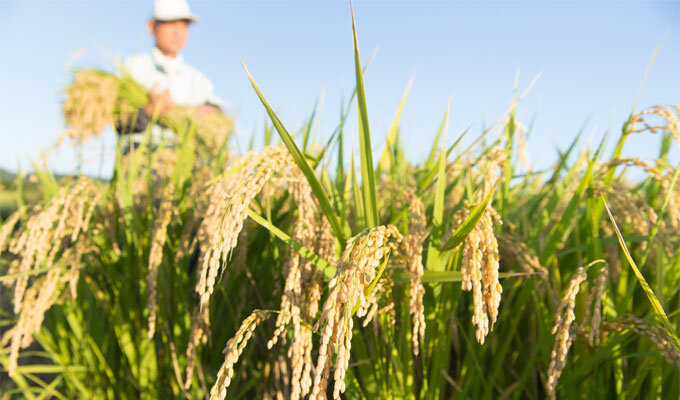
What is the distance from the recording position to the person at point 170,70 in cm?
509

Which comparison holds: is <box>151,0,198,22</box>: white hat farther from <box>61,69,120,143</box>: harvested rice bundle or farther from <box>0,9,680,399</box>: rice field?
<box>0,9,680,399</box>: rice field

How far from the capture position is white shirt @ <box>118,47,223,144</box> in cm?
517

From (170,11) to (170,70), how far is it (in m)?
0.80

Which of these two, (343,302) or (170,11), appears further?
(170,11)

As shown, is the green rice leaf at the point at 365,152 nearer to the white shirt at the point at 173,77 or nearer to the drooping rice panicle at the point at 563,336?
the drooping rice panicle at the point at 563,336

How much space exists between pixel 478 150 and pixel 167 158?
1508mm

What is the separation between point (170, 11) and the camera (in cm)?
586

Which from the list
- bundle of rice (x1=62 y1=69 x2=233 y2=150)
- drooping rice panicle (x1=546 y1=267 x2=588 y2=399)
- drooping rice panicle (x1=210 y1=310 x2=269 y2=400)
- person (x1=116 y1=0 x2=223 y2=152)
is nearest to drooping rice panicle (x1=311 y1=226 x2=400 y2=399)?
drooping rice panicle (x1=210 y1=310 x2=269 y2=400)

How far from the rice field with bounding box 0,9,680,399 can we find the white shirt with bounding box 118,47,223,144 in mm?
3178

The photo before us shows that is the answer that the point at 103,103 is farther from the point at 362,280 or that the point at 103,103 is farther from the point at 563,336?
the point at 563,336

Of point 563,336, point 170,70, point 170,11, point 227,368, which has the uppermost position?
point 170,11

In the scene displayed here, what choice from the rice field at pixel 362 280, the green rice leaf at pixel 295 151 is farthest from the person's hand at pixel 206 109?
the green rice leaf at pixel 295 151

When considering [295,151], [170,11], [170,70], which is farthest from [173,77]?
[295,151]

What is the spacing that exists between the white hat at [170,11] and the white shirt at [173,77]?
449 millimetres
